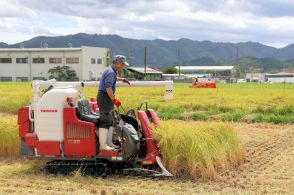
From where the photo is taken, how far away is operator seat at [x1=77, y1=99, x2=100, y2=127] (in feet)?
29.0

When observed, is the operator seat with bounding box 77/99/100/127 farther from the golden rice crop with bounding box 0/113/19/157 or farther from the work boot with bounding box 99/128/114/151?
the golden rice crop with bounding box 0/113/19/157

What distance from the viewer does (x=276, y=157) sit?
11000 millimetres

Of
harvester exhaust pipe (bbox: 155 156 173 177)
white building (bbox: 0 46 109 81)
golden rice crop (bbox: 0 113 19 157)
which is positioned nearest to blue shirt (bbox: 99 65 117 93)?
harvester exhaust pipe (bbox: 155 156 173 177)

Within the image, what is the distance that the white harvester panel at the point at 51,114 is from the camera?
8.76 meters

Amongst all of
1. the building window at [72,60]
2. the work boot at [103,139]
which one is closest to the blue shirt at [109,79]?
the work boot at [103,139]

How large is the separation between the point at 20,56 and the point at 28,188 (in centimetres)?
8753

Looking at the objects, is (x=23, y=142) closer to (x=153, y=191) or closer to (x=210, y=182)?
(x=153, y=191)

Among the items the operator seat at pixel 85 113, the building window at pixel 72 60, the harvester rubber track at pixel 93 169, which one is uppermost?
the building window at pixel 72 60

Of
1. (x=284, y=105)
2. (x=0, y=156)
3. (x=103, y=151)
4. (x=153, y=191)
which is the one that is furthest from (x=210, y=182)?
(x=284, y=105)

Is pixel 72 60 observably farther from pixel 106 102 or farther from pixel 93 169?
pixel 106 102

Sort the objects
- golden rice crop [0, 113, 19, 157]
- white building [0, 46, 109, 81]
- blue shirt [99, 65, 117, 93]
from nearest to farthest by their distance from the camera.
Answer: blue shirt [99, 65, 117, 93]
golden rice crop [0, 113, 19, 157]
white building [0, 46, 109, 81]

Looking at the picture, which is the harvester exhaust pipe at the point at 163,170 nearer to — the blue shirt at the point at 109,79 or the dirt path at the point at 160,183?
the dirt path at the point at 160,183

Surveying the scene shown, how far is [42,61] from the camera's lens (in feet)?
302

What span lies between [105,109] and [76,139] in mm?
715
